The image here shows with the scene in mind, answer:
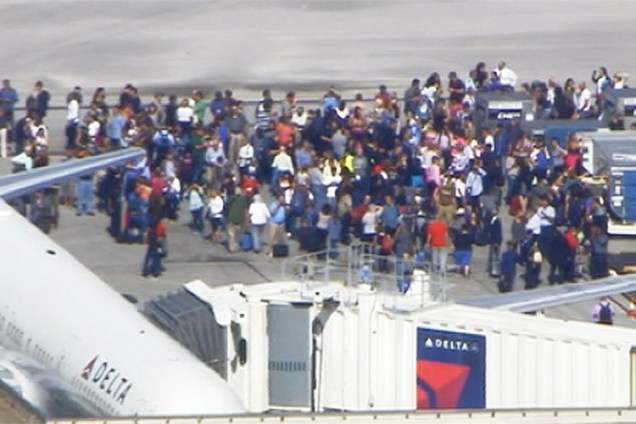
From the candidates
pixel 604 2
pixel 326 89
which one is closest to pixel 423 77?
pixel 326 89

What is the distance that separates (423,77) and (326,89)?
3.02m

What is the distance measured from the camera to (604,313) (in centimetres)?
3198

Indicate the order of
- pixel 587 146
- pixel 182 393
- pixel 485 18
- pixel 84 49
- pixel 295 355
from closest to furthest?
pixel 182 393 → pixel 295 355 → pixel 587 146 → pixel 84 49 → pixel 485 18

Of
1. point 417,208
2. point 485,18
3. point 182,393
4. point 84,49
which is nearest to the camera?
point 182,393

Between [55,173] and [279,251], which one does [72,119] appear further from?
[279,251]

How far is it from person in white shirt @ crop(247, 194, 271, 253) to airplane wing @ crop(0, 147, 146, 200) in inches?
100

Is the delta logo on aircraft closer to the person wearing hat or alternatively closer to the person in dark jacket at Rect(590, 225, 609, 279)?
the person in dark jacket at Rect(590, 225, 609, 279)

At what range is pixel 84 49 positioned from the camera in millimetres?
61031

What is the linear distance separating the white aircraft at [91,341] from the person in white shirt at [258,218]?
9.47m

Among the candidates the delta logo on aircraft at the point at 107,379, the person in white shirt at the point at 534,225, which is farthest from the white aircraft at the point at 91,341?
the person in white shirt at the point at 534,225

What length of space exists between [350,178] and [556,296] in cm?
1407

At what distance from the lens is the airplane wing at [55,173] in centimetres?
3825

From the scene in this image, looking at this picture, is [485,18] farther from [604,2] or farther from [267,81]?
[267,81]

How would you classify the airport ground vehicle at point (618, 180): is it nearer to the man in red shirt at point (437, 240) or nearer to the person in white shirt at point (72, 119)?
the man in red shirt at point (437, 240)
